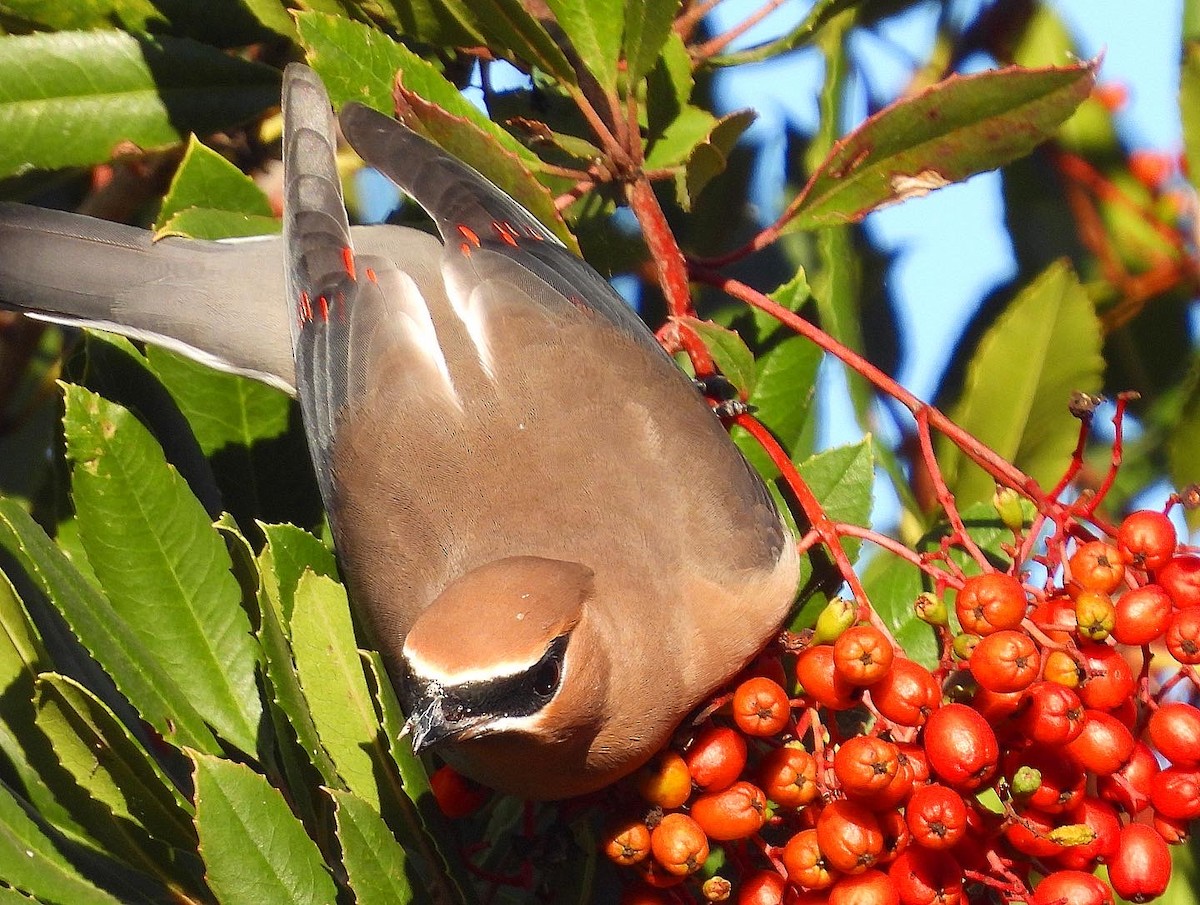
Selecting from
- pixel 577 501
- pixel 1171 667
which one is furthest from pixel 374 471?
pixel 1171 667

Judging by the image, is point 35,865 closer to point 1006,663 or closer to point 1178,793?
point 1006,663

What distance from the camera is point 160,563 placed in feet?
7.92

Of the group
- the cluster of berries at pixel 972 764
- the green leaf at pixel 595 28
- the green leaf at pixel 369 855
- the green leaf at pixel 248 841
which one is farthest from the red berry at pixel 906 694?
the green leaf at pixel 595 28

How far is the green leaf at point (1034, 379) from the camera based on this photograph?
9.18 feet

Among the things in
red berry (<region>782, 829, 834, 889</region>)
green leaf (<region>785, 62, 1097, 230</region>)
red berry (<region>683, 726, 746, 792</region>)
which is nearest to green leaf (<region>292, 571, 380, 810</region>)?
red berry (<region>683, 726, 746, 792</region>)

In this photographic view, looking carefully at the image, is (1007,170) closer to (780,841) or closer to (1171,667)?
(1171,667)

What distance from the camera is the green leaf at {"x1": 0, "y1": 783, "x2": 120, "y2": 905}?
81.3 inches

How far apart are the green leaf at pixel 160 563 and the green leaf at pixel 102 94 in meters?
0.63

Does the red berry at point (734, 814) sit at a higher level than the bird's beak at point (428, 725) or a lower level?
lower

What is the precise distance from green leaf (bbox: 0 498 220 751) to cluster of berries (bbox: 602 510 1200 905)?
65cm

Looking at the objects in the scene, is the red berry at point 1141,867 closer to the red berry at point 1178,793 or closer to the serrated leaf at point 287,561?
the red berry at point 1178,793

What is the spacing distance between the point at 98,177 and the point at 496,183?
4.88 feet

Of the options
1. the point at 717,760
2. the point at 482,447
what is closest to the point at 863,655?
the point at 717,760

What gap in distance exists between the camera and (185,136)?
2891mm
